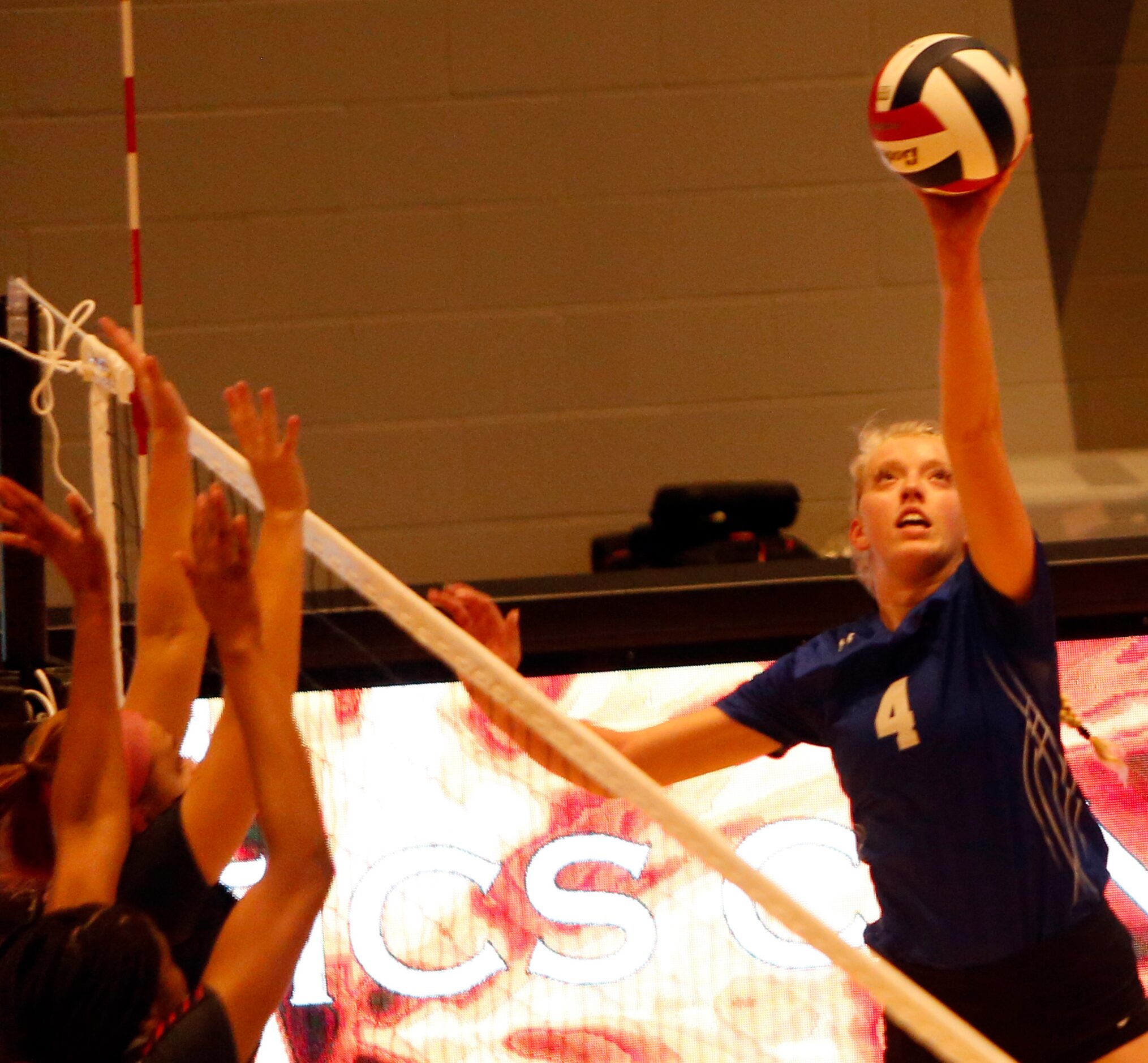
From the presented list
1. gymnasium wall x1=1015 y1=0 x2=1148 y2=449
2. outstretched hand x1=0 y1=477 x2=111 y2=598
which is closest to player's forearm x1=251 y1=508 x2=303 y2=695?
outstretched hand x1=0 y1=477 x2=111 y2=598

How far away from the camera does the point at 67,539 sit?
1.79 metres

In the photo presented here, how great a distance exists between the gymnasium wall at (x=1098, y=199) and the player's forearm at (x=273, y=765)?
11.9ft

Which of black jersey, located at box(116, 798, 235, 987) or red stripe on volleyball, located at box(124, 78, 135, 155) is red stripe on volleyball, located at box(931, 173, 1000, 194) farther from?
red stripe on volleyball, located at box(124, 78, 135, 155)

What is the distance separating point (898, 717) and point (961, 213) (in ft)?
2.28

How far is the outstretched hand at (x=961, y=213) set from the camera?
74.4 inches

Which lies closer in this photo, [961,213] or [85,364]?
[961,213]

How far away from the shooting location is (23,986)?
1.42m

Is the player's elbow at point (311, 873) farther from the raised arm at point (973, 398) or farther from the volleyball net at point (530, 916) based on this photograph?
the volleyball net at point (530, 916)

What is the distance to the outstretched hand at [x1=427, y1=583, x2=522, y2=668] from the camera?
231 centimetres

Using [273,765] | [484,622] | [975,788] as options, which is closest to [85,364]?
[484,622]

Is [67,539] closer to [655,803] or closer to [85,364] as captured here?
[655,803]

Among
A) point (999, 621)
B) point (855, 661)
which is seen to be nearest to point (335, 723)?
point (855, 661)

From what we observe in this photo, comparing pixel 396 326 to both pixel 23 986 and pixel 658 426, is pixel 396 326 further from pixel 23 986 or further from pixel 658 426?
pixel 23 986

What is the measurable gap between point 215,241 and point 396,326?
63cm
